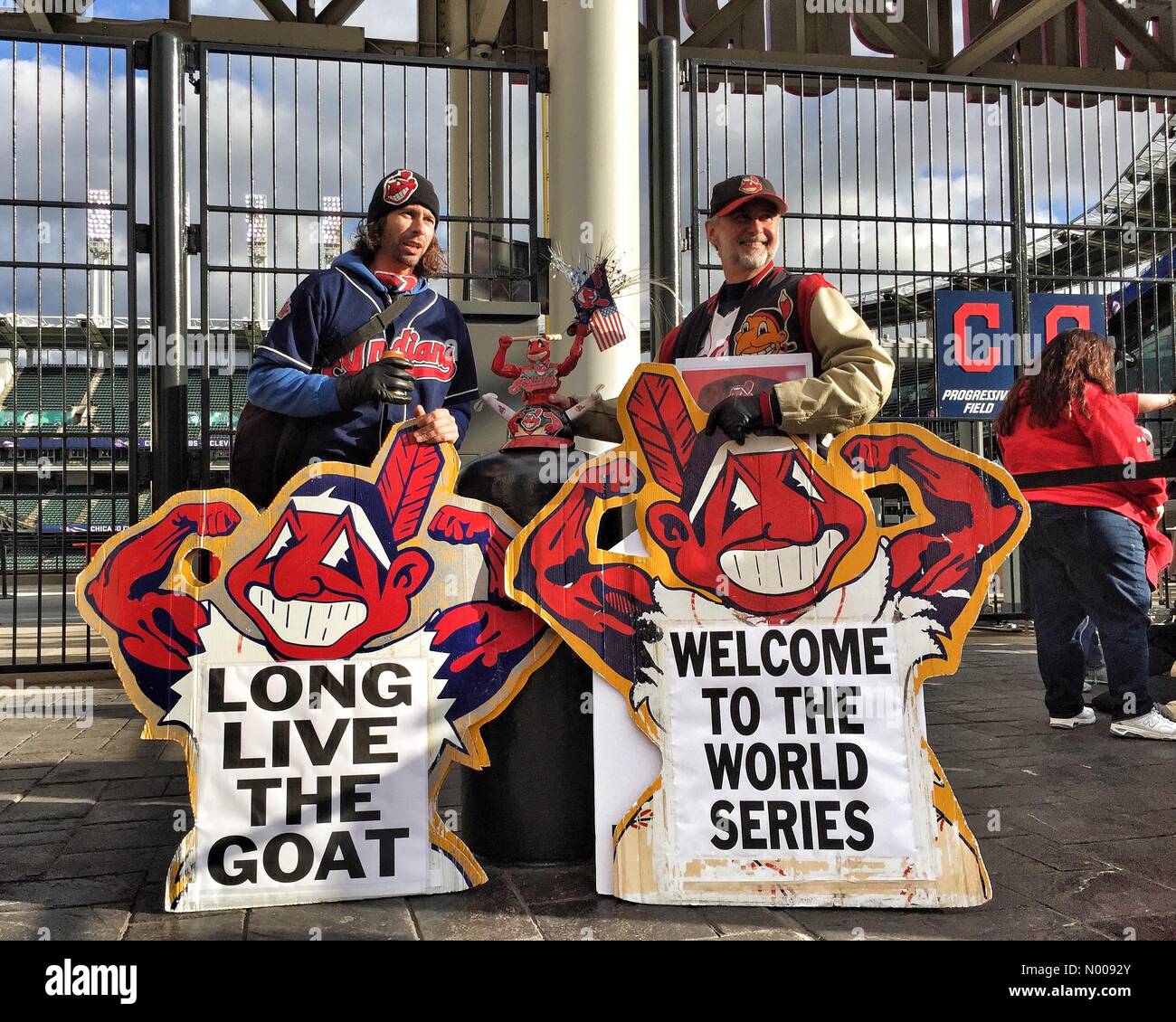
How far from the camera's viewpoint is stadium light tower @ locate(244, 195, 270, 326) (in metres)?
6.03

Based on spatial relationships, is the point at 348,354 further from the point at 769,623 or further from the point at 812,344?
the point at 769,623

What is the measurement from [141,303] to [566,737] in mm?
4296

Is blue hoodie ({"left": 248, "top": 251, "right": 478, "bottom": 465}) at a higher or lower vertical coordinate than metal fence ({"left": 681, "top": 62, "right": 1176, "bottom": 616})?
lower

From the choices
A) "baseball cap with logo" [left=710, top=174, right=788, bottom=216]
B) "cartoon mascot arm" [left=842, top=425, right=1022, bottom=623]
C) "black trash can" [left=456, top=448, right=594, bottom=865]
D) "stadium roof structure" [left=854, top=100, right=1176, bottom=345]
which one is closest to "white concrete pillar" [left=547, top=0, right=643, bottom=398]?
"stadium roof structure" [left=854, top=100, right=1176, bottom=345]

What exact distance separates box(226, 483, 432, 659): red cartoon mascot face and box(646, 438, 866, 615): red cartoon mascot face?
735 millimetres

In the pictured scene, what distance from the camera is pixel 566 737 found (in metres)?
3.08

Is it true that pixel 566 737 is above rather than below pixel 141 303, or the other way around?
below

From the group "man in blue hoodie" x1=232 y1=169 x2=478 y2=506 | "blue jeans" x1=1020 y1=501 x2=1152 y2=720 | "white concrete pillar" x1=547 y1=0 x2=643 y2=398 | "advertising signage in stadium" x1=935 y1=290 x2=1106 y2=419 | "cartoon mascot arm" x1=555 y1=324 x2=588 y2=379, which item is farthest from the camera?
"advertising signage in stadium" x1=935 y1=290 x2=1106 y2=419

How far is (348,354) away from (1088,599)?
3603 mm

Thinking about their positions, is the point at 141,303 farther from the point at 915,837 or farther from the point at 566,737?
the point at 915,837

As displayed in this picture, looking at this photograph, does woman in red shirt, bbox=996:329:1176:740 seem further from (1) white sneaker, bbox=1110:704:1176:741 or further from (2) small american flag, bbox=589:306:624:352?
(2) small american flag, bbox=589:306:624:352

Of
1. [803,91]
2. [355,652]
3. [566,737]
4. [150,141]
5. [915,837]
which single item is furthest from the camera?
[803,91]

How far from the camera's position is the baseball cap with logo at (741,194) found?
3.08 m
